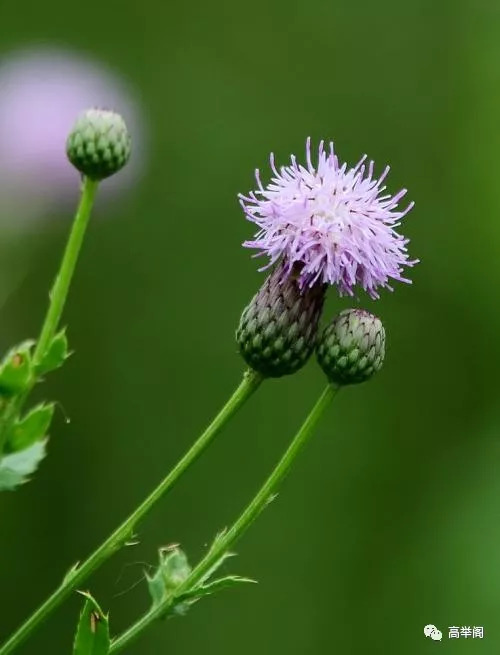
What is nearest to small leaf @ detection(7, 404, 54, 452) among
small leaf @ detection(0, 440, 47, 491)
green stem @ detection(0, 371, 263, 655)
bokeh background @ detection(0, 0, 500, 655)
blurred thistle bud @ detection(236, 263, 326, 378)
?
small leaf @ detection(0, 440, 47, 491)

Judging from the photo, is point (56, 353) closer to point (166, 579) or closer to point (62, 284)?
point (62, 284)

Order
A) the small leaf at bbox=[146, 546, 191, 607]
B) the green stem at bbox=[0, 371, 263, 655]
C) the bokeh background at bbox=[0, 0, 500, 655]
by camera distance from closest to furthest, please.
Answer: the green stem at bbox=[0, 371, 263, 655] < the small leaf at bbox=[146, 546, 191, 607] < the bokeh background at bbox=[0, 0, 500, 655]

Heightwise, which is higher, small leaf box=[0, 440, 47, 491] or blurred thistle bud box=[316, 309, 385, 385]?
blurred thistle bud box=[316, 309, 385, 385]

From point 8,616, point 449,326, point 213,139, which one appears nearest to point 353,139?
point 213,139

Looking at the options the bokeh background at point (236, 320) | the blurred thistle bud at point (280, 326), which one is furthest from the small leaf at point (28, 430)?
the bokeh background at point (236, 320)

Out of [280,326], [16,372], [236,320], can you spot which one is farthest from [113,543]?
[236,320]

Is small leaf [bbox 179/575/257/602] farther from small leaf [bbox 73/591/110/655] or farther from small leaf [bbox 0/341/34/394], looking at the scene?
small leaf [bbox 0/341/34/394]
